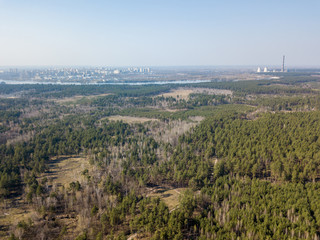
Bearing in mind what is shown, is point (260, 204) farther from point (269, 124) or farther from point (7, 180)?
point (7, 180)

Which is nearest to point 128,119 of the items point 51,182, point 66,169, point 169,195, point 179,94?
point 66,169

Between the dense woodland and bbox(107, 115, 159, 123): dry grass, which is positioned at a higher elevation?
bbox(107, 115, 159, 123): dry grass

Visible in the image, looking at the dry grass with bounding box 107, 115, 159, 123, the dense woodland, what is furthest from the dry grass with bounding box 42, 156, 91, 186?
the dry grass with bounding box 107, 115, 159, 123

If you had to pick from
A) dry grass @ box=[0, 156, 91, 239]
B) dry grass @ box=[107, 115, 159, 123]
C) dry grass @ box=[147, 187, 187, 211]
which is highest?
dry grass @ box=[107, 115, 159, 123]

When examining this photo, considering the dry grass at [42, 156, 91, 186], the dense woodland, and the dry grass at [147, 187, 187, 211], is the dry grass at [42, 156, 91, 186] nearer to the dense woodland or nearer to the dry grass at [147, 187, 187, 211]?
the dense woodland

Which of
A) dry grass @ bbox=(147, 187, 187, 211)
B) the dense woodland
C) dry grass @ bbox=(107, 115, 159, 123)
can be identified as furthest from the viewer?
dry grass @ bbox=(107, 115, 159, 123)

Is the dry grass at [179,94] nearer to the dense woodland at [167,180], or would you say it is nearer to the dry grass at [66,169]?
the dense woodland at [167,180]

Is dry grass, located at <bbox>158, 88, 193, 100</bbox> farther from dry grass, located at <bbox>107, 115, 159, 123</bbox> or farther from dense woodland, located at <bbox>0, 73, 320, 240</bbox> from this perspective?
dense woodland, located at <bbox>0, 73, 320, 240</bbox>

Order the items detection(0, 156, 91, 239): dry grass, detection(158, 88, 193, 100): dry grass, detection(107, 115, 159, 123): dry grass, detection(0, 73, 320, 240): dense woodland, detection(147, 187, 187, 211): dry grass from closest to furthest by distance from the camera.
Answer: detection(0, 73, 320, 240): dense woodland, detection(0, 156, 91, 239): dry grass, detection(147, 187, 187, 211): dry grass, detection(107, 115, 159, 123): dry grass, detection(158, 88, 193, 100): dry grass

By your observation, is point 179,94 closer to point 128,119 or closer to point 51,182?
point 128,119

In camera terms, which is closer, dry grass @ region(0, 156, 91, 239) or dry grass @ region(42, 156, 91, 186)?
dry grass @ region(0, 156, 91, 239)
